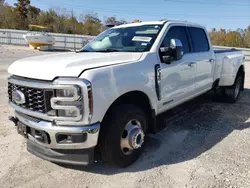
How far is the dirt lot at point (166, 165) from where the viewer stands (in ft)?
9.89

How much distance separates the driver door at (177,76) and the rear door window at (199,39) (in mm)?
268

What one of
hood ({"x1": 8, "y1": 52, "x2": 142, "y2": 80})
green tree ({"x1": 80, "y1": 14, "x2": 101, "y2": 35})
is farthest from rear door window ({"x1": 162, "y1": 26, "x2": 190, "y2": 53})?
green tree ({"x1": 80, "y1": 14, "x2": 101, "y2": 35})

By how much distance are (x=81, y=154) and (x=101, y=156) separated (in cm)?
36

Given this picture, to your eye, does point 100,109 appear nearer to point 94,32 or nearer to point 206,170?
point 206,170

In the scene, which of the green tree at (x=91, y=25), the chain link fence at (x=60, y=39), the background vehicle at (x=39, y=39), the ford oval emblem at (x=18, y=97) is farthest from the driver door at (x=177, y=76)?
the green tree at (x=91, y=25)

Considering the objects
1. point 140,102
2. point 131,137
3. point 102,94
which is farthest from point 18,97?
point 140,102

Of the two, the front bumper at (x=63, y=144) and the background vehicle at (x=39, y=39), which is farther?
the background vehicle at (x=39, y=39)

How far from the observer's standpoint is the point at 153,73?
3520 millimetres

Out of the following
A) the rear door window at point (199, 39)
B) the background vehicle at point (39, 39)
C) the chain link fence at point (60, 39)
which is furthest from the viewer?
the chain link fence at point (60, 39)

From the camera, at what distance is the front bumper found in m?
2.75

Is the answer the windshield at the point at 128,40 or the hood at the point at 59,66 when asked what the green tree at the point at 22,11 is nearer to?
the windshield at the point at 128,40

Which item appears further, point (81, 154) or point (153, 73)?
point (153, 73)

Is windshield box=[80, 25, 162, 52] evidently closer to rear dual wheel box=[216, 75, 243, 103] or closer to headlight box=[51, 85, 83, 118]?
headlight box=[51, 85, 83, 118]

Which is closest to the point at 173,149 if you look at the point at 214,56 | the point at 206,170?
the point at 206,170
